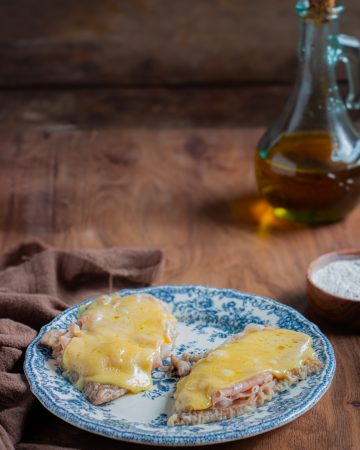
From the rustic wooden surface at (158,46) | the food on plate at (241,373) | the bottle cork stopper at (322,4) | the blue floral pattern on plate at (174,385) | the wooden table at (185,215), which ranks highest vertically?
the bottle cork stopper at (322,4)

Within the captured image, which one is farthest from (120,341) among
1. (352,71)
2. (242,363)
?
(352,71)

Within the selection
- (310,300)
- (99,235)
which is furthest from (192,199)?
(310,300)

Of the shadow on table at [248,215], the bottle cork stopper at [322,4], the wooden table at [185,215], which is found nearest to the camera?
the wooden table at [185,215]

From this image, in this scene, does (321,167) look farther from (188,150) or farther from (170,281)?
(188,150)

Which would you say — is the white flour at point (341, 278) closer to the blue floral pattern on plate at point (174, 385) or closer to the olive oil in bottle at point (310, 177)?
the blue floral pattern on plate at point (174, 385)

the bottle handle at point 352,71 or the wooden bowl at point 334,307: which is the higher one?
the bottle handle at point 352,71

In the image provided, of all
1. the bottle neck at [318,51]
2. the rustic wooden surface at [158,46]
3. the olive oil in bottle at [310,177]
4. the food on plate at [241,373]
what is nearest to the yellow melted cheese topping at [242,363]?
the food on plate at [241,373]

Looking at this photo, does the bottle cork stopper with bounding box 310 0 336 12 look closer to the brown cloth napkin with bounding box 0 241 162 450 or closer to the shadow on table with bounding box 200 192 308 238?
the shadow on table with bounding box 200 192 308 238
